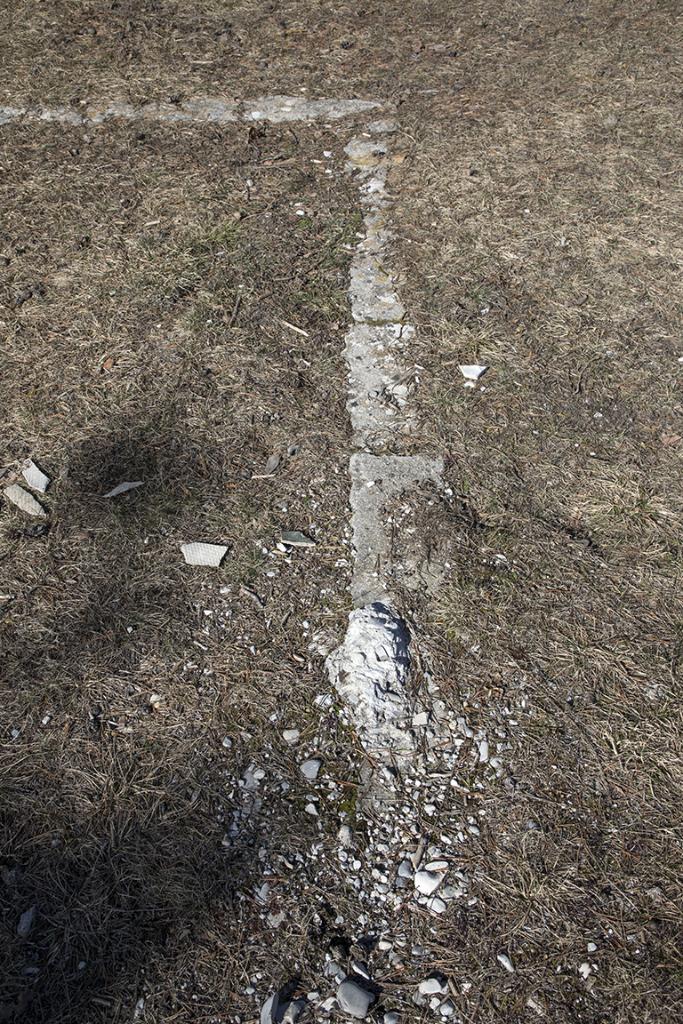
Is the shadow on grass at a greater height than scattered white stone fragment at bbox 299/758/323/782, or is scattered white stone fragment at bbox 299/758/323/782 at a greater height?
the shadow on grass

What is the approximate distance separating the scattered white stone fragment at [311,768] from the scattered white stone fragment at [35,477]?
1264 millimetres

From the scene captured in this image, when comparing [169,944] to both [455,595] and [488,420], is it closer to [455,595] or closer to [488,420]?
[455,595]

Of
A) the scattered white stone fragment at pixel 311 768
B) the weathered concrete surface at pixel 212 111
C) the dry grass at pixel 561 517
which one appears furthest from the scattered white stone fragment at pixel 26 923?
the weathered concrete surface at pixel 212 111

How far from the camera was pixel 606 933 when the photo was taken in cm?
196

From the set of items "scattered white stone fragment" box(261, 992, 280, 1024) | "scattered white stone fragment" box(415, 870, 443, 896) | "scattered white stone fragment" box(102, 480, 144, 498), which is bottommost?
"scattered white stone fragment" box(415, 870, 443, 896)

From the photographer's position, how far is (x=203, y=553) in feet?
8.84

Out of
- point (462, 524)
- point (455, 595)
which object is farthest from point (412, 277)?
point (455, 595)

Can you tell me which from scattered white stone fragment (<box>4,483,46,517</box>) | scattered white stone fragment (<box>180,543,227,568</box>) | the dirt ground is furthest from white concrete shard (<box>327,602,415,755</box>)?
scattered white stone fragment (<box>4,483,46,517</box>)

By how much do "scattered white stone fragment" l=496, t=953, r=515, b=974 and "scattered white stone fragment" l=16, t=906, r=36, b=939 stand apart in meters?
0.99

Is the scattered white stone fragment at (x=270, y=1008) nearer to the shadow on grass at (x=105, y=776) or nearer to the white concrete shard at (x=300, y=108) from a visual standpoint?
the shadow on grass at (x=105, y=776)

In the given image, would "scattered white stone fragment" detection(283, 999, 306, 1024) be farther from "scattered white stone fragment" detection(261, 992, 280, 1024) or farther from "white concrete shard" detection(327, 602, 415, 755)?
"white concrete shard" detection(327, 602, 415, 755)

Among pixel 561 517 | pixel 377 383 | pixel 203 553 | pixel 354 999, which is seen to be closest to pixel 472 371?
pixel 377 383

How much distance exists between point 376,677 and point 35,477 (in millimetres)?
1318

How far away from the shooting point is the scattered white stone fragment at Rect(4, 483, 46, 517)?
2820 millimetres
